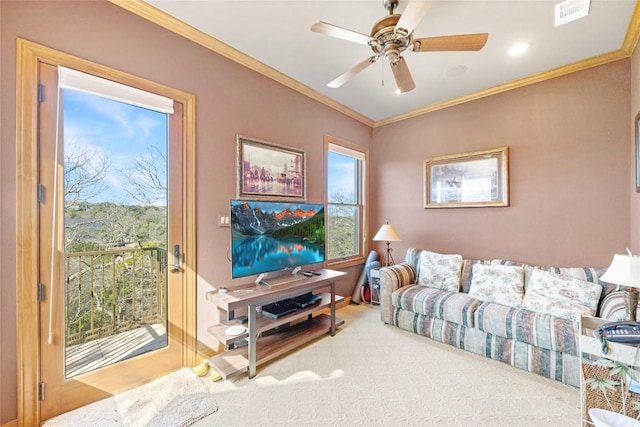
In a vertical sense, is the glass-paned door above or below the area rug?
above

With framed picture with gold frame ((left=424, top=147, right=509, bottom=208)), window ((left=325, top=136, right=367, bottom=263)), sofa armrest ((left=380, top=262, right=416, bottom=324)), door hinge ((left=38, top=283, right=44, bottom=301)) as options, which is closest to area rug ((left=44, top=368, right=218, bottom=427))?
door hinge ((left=38, top=283, right=44, bottom=301))

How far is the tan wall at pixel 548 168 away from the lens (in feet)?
8.29

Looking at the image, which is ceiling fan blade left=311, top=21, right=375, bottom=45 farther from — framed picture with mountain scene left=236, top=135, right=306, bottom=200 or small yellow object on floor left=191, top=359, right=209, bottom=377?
small yellow object on floor left=191, top=359, right=209, bottom=377

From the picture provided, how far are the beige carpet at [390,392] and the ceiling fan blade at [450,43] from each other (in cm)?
245

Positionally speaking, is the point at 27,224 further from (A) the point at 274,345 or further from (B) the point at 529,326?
(B) the point at 529,326

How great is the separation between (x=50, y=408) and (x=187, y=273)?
1084mm

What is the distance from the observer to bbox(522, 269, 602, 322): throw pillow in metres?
2.19

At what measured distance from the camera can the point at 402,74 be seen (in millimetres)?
1987

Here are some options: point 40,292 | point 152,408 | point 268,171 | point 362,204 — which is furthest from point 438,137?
point 40,292

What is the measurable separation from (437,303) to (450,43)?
2.30m

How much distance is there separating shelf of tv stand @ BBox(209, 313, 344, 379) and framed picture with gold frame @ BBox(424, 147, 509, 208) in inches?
85.2

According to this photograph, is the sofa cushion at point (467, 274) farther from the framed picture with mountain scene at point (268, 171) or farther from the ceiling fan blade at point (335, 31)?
the ceiling fan blade at point (335, 31)

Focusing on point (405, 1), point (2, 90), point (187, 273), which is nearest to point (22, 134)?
point (2, 90)

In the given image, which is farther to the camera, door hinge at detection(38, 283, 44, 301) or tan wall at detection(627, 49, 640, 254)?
tan wall at detection(627, 49, 640, 254)
